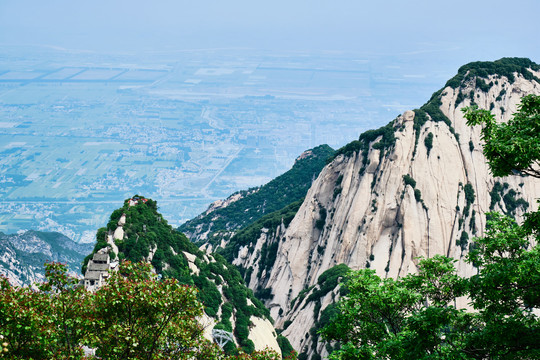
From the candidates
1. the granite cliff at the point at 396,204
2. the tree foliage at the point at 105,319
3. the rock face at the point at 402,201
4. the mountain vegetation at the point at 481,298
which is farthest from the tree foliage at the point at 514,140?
the rock face at the point at 402,201

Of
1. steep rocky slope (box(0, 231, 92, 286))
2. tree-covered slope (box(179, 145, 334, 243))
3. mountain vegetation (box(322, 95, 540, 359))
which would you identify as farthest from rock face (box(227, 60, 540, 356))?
steep rocky slope (box(0, 231, 92, 286))

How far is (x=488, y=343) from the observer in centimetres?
1991

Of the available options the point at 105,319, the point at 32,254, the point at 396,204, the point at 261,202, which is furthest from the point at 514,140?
the point at 32,254

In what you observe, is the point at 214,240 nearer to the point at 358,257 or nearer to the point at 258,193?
the point at 258,193

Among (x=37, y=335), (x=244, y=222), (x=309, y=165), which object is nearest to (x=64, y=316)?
(x=37, y=335)

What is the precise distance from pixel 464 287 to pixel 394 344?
3615mm

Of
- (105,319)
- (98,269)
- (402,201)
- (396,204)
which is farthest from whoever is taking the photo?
(396,204)

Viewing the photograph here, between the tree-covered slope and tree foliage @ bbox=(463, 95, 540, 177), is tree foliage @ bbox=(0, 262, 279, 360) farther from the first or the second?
the tree-covered slope

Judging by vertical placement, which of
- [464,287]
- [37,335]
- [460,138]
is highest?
[460,138]

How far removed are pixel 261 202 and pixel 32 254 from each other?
234 ft

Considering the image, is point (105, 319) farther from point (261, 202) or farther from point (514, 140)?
point (261, 202)

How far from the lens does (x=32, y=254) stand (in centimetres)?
15938

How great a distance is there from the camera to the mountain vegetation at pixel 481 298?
18.7m

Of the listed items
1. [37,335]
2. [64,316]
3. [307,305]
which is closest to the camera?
[37,335]
